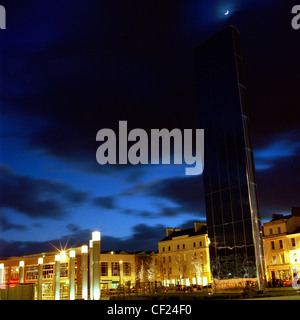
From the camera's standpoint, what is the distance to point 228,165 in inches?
1225

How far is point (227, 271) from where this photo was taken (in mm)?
30125

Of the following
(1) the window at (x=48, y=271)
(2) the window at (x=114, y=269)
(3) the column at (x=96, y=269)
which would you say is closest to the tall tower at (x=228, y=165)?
(3) the column at (x=96, y=269)

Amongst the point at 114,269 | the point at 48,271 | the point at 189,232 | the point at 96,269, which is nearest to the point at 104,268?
the point at 114,269

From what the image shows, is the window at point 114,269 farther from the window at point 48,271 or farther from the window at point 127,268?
the window at point 48,271

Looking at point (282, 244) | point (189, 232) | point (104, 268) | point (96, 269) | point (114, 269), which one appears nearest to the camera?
point (96, 269)

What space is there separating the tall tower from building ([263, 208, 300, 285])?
3677 cm

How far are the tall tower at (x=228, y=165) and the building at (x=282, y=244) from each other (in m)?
36.8

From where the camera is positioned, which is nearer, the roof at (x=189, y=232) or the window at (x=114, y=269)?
the roof at (x=189, y=232)

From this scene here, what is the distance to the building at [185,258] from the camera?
80.6 meters

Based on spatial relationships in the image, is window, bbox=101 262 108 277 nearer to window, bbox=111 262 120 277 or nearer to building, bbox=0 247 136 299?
building, bbox=0 247 136 299

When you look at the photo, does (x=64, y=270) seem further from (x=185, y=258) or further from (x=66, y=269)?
(x=185, y=258)

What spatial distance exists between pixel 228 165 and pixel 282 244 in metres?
41.6

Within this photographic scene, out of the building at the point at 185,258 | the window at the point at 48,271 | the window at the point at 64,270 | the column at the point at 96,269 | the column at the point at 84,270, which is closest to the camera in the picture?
the column at the point at 96,269
